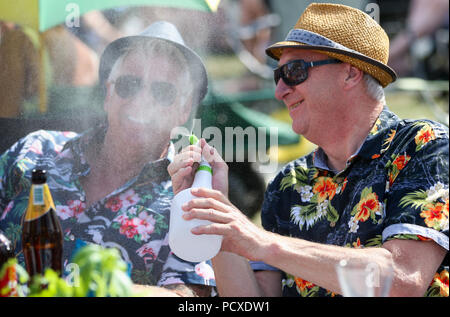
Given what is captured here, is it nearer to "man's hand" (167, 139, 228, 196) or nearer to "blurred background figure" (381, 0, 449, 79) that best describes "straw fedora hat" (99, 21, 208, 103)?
"man's hand" (167, 139, 228, 196)

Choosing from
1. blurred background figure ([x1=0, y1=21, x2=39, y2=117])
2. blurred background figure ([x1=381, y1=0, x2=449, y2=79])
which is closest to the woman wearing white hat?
blurred background figure ([x1=0, y1=21, x2=39, y2=117])

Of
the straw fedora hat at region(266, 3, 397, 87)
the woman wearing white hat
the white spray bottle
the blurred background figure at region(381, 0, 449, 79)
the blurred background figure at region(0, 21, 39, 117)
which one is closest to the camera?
the white spray bottle

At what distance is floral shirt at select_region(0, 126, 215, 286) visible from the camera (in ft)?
6.63

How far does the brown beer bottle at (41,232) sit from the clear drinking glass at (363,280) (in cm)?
74

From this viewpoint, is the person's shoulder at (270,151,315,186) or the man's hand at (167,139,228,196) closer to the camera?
the man's hand at (167,139,228,196)

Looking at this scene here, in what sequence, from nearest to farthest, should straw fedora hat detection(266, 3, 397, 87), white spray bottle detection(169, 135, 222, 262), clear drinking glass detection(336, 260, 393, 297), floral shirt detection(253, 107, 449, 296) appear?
1. clear drinking glass detection(336, 260, 393, 297)
2. white spray bottle detection(169, 135, 222, 262)
3. floral shirt detection(253, 107, 449, 296)
4. straw fedora hat detection(266, 3, 397, 87)

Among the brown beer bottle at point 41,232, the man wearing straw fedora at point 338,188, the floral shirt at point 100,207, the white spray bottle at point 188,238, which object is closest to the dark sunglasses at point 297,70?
the man wearing straw fedora at point 338,188

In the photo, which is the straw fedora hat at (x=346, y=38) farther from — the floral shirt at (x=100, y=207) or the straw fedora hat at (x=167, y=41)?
the floral shirt at (x=100, y=207)

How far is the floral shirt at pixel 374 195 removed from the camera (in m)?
1.61

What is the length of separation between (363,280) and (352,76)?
1058 mm

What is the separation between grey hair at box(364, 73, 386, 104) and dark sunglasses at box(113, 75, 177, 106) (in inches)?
27.9

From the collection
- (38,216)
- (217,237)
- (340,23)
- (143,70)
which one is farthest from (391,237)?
(143,70)

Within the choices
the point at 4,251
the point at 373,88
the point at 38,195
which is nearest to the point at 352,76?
the point at 373,88

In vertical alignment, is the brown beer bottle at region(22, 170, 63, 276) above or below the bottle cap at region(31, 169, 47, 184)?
below
